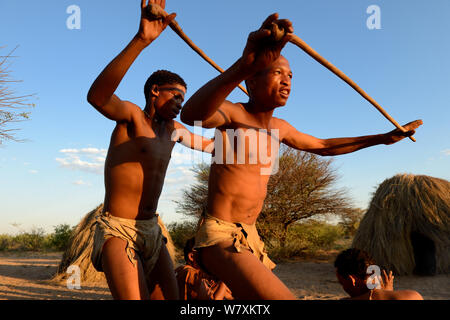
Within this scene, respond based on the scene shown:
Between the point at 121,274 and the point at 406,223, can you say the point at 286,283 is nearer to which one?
the point at 406,223

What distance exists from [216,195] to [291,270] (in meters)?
9.85

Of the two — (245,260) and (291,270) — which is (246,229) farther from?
(291,270)

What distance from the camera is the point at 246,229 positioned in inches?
80.0

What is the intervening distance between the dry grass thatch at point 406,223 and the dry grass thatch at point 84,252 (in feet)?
16.5

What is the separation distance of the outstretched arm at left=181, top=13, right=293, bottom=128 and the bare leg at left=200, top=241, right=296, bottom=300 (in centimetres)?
69

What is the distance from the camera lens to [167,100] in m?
2.62

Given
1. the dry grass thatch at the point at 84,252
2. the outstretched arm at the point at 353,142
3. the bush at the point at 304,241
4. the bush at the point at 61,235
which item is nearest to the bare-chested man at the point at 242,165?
the outstretched arm at the point at 353,142

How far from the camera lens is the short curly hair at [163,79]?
2.63 meters

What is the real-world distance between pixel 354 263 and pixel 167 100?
70.8 inches

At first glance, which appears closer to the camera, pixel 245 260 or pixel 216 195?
pixel 245 260

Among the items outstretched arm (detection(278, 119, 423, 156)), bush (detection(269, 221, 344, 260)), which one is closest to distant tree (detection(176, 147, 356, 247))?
bush (detection(269, 221, 344, 260))

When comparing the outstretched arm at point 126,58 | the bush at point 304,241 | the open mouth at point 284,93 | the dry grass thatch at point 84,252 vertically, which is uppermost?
the outstretched arm at point 126,58

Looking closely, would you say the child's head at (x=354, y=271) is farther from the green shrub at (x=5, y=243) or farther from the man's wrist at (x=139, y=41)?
the green shrub at (x=5, y=243)
